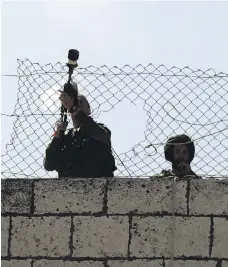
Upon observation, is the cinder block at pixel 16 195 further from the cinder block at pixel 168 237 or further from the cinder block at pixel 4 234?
the cinder block at pixel 168 237

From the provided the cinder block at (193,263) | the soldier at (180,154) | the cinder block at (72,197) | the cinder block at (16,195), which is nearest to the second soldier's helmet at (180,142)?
the soldier at (180,154)

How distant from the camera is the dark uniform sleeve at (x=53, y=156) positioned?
4309 mm

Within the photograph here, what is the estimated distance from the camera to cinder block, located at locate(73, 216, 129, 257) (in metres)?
4.09

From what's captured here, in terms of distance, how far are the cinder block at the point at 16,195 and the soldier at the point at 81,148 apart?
18 centimetres

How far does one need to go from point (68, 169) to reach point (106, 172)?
24cm

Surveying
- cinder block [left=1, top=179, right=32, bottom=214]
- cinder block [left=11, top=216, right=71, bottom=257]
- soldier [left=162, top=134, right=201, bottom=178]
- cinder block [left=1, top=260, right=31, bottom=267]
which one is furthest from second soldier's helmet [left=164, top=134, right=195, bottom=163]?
cinder block [left=1, top=260, right=31, bottom=267]

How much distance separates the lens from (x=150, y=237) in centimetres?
409

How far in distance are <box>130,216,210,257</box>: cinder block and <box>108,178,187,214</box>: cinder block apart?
0.22 ft

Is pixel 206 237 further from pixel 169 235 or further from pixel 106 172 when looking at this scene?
pixel 106 172

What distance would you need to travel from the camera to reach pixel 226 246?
4.05m

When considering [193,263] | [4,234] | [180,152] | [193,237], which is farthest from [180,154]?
[4,234]

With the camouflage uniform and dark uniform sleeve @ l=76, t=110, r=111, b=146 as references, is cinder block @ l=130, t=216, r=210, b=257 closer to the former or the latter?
the camouflage uniform

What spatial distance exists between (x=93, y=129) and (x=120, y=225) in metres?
0.65

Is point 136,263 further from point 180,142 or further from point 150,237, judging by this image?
point 180,142
